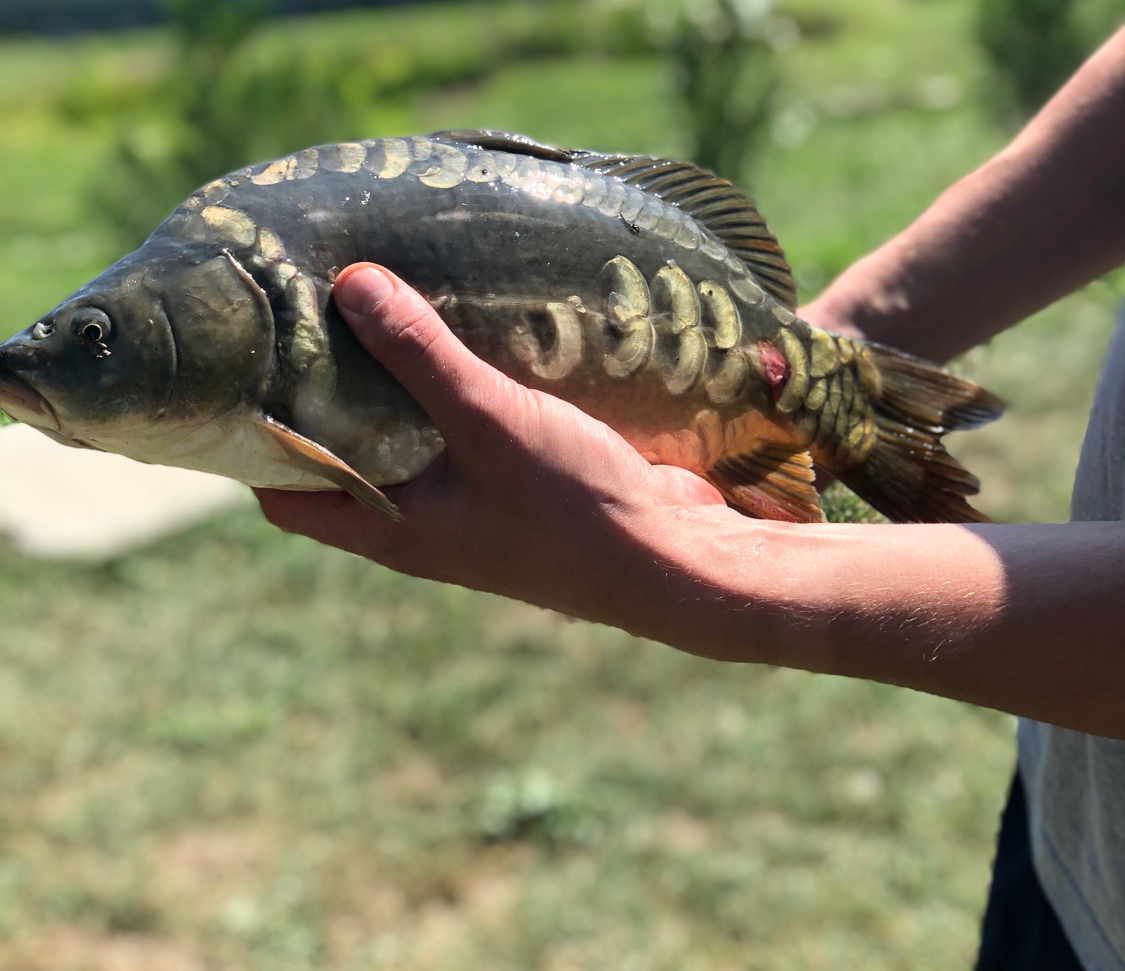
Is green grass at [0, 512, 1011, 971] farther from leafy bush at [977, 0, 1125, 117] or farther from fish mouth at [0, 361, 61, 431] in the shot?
leafy bush at [977, 0, 1125, 117]

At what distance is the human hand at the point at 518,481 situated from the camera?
1.70 meters

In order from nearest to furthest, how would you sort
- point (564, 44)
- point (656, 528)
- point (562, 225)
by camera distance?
point (656, 528) → point (562, 225) → point (564, 44)

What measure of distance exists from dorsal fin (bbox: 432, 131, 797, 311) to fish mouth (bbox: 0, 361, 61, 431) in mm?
878

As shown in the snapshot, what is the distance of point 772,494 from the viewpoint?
2041mm

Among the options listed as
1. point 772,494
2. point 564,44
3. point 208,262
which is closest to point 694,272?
point 772,494

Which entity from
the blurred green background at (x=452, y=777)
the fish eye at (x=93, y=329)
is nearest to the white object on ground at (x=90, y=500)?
the blurred green background at (x=452, y=777)

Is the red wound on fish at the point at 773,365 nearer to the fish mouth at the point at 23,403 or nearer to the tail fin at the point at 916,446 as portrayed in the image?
the tail fin at the point at 916,446

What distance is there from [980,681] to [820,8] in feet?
70.0

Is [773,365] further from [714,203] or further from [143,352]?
[143,352]

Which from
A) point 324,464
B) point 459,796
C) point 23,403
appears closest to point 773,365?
point 324,464

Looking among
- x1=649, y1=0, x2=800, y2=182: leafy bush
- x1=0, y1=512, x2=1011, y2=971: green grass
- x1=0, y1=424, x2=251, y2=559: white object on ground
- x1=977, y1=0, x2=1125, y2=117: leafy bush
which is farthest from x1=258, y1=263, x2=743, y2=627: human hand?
x1=977, y1=0, x2=1125, y2=117: leafy bush

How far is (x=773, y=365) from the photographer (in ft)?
6.59

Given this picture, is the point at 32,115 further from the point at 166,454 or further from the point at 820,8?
the point at 166,454

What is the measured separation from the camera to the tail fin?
2135 millimetres
